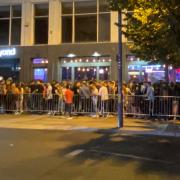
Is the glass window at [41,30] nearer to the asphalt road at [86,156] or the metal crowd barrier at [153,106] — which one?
the metal crowd barrier at [153,106]

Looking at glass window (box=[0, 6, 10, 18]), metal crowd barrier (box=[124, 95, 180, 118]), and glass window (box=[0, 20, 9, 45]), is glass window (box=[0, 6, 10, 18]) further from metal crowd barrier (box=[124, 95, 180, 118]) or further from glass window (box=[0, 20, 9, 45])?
metal crowd barrier (box=[124, 95, 180, 118])

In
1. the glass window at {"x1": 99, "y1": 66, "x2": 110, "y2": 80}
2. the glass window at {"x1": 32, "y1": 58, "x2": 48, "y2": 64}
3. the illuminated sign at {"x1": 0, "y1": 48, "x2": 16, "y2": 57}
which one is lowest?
the glass window at {"x1": 99, "y1": 66, "x2": 110, "y2": 80}

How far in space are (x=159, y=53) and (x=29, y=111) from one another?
10012mm

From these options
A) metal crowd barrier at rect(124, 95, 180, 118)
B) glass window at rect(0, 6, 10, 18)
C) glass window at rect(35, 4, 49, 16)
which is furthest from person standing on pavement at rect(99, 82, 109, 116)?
glass window at rect(0, 6, 10, 18)

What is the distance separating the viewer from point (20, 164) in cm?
1061

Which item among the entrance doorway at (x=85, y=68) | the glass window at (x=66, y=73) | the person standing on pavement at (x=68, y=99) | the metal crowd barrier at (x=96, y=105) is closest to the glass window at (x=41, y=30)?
the entrance doorway at (x=85, y=68)

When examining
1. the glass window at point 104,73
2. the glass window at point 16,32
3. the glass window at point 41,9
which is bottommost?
the glass window at point 104,73

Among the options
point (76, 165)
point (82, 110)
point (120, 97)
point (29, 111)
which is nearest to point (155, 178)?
point (76, 165)

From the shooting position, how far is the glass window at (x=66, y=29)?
32.4 metres

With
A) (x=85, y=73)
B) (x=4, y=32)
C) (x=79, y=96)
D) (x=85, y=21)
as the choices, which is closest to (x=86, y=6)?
(x=85, y=21)

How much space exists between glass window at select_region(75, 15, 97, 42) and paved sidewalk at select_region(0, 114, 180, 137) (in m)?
10.0

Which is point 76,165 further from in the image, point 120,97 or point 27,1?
point 27,1

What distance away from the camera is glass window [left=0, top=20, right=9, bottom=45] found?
34.1m

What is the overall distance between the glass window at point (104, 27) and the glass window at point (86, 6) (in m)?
0.76
